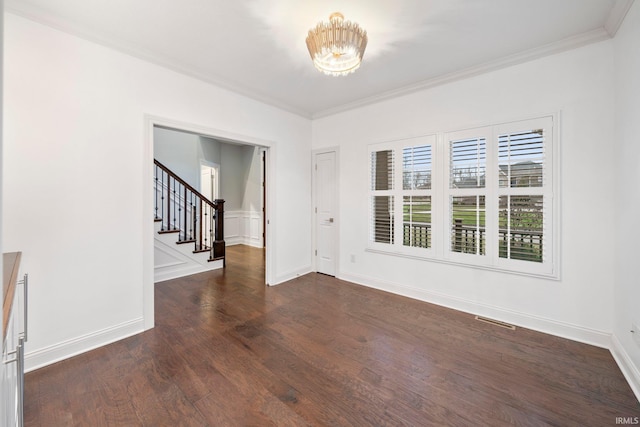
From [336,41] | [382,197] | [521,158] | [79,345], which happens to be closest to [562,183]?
[521,158]

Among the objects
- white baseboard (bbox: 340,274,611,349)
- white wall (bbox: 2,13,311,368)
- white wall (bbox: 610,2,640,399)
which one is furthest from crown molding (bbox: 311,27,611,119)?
white baseboard (bbox: 340,274,611,349)

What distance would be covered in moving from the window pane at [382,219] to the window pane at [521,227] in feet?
4.08

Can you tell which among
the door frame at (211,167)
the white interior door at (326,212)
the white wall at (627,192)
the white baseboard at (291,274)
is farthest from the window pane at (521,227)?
the door frame at (211,167)

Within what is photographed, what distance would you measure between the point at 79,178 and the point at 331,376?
8.44 ft

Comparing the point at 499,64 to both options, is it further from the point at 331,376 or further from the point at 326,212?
the point at 331,376

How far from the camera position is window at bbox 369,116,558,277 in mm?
2639

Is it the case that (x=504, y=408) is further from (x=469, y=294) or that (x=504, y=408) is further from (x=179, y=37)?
A: (x=179, y=37)

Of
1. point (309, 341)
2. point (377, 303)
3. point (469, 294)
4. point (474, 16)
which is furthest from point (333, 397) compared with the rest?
point (474, 16)

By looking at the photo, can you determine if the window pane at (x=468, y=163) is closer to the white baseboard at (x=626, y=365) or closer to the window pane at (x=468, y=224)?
the window pane at (x=468, y=224)

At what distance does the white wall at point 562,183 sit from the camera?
238 centimetres

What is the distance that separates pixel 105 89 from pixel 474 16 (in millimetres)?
3140

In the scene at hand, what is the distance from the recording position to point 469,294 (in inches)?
120

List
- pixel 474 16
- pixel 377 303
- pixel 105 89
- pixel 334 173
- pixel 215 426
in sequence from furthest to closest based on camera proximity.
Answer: pixel 334 173 < pixel 377 303 < pixel 105 89 < pixel 474 16 < pixel 215 426

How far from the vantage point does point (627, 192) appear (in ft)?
6.78
